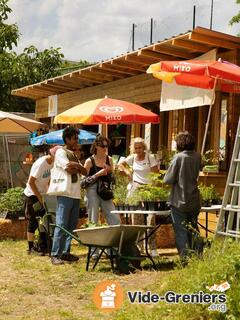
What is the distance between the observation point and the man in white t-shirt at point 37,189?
7.77m

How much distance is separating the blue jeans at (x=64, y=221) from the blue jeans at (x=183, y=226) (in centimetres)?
148

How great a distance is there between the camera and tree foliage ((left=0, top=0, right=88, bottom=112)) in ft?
63.2

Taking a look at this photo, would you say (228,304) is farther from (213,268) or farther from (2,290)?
(2,290)

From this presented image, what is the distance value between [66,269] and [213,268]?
265 cm

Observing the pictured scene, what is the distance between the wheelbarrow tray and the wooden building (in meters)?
3.43

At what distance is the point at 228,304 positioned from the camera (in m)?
4.27

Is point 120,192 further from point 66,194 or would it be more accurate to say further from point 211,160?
point 211,160

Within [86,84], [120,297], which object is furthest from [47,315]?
[86,84]

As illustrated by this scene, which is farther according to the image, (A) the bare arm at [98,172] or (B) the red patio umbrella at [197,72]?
(A) the bare arm at [98,172]

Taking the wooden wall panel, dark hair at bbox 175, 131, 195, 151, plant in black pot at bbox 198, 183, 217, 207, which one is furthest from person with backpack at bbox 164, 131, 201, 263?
the wooden wall panel

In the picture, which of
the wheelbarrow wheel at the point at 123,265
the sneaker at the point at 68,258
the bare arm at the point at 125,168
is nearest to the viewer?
the wheelbarrow wheel at the point at 123,265

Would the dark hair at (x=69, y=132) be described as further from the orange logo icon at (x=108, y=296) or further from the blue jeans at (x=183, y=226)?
the orange logo icon at (x=108, y=296)

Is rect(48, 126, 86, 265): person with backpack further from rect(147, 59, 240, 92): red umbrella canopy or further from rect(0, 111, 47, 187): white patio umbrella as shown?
rect(0, 111, 47, 187): white patio umbrella

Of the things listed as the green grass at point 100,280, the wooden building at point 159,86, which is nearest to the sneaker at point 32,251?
the green grass at point 100,280
